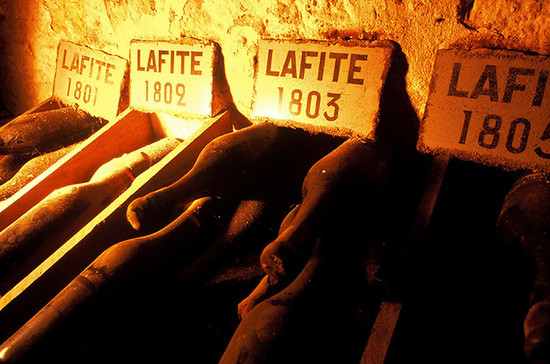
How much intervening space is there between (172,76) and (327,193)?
34.3 inches

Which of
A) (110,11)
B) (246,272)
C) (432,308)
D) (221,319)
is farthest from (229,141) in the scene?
(110,11)

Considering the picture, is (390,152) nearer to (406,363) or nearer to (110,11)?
(406,363)

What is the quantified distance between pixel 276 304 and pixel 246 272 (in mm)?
282

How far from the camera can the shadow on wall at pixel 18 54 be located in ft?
6.30

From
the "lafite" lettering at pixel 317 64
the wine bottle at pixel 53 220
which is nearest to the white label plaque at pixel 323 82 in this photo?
the "lafite" lettering at pixel 317 64

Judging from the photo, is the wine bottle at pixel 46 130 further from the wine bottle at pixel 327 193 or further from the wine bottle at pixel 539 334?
the wine bottle at pixel 539 334

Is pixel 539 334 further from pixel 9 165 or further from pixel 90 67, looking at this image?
pixel 9 165

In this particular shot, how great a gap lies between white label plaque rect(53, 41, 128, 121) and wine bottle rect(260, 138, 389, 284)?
44.5 inches

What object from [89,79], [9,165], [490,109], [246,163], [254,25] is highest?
[254,25]

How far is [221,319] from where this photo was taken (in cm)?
89

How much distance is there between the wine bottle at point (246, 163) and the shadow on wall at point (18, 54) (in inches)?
61.2

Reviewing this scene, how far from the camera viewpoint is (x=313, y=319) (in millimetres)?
727

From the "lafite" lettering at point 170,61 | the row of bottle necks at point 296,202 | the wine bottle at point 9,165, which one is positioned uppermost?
the "lafite" lettering at point 170,61

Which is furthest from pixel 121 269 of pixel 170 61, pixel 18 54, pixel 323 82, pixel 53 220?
pixel 18 54
